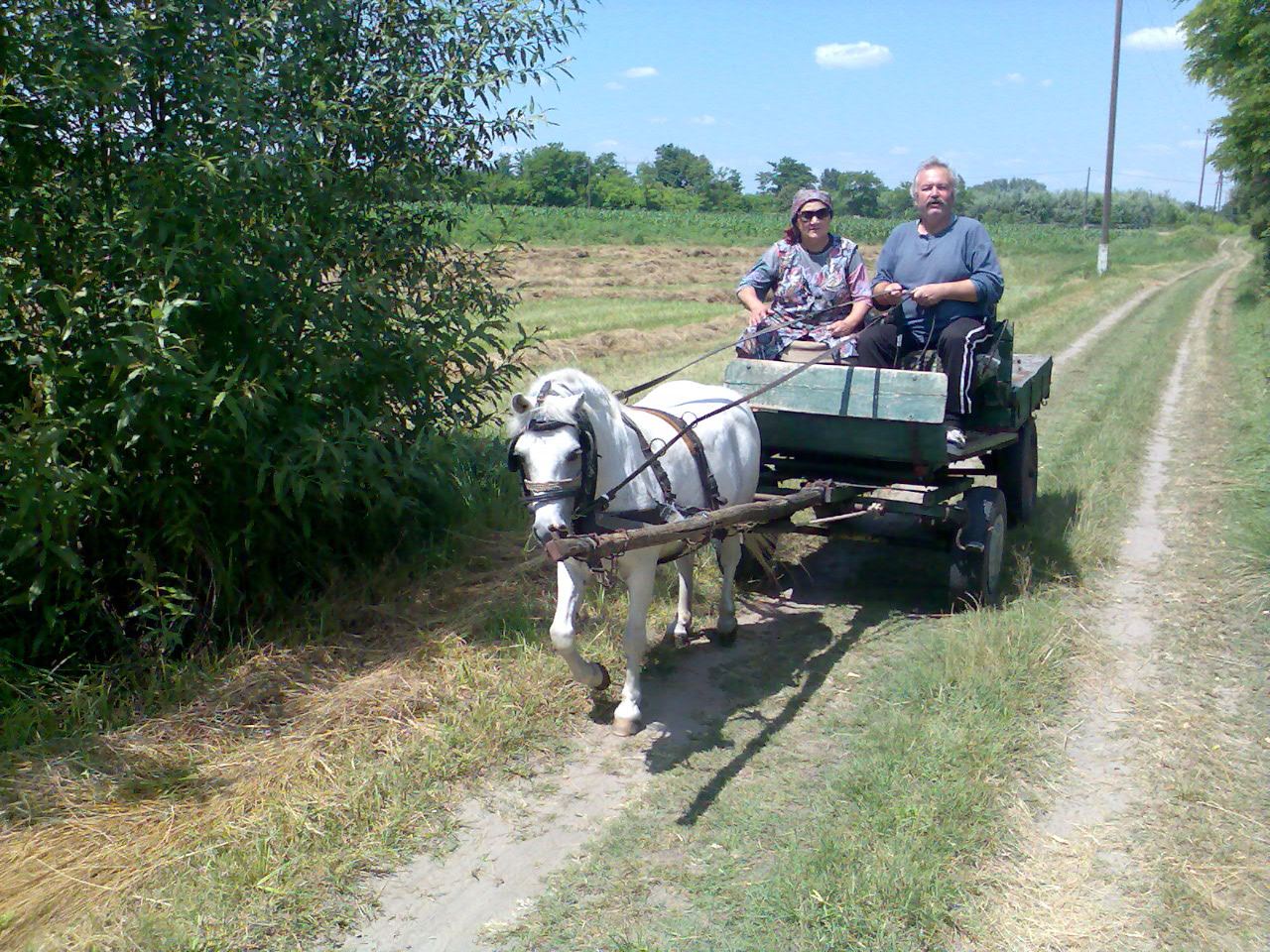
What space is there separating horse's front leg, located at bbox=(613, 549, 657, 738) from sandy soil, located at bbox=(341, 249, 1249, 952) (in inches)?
3.7

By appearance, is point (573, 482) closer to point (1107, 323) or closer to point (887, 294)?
point (887, 294)

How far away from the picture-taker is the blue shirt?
5871mm

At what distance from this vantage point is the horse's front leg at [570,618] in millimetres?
4312

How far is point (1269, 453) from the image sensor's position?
901cm

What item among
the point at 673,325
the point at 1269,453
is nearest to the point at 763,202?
the point at 673,325

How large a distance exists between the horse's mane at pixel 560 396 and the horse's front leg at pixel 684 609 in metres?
1.63

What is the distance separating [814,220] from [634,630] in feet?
9.33

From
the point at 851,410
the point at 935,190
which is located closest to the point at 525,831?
the point at 851,410

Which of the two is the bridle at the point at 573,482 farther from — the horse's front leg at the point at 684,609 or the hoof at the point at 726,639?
the hoof at the point at 726,639

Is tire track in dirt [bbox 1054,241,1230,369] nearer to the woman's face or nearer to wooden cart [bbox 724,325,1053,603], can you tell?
wooden cart [bbox 724,325,1053,603]

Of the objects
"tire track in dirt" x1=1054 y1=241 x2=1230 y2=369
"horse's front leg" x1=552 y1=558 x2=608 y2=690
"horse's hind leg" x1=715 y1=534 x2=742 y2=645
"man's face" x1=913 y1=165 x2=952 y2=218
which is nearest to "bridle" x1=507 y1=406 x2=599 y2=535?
"horse's front leg" x1=552 y1=558 x2=608 y2=690

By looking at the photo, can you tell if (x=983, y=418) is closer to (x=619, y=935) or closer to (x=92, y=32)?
(x=619, y=935)

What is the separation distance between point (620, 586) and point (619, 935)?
10.2ft

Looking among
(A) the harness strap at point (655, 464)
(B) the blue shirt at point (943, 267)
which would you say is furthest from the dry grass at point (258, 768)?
(B) the blue shirt at point (943, 267)
